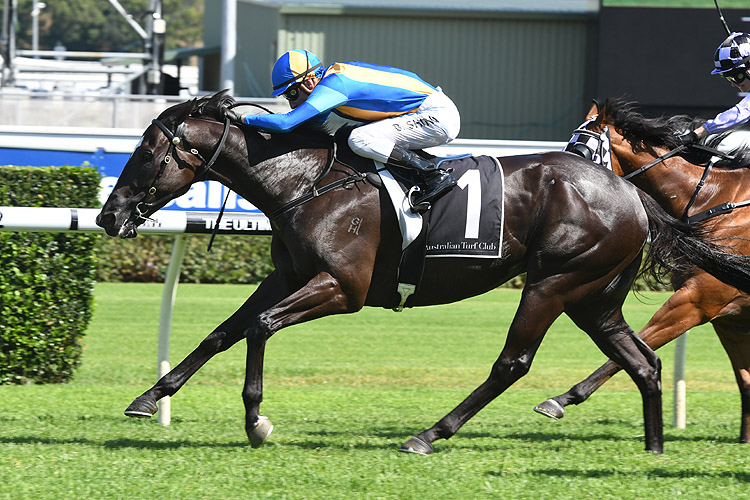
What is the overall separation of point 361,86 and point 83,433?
87.1 inches

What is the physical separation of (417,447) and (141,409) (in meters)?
1.28

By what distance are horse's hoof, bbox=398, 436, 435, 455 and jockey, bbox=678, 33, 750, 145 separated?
240 cm

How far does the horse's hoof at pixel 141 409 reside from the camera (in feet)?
15.6

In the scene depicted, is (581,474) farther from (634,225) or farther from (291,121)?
(291,121)

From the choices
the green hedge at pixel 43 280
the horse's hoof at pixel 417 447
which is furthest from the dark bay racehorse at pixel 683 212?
the green hedge at pixel 43 280

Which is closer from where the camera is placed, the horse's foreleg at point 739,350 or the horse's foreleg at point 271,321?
the horse's foreleg at point 271,321

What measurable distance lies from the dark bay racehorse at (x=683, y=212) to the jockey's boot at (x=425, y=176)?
1366 millimetres

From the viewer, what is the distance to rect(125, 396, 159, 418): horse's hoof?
15.6 ft

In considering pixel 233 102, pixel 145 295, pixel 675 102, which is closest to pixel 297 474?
pixel 233 102

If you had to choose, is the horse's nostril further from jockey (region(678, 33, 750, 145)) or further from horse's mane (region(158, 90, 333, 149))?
jockey (region(678, 33, 750, 145))

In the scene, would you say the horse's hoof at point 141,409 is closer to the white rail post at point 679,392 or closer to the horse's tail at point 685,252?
the horse's tail at point 685,252

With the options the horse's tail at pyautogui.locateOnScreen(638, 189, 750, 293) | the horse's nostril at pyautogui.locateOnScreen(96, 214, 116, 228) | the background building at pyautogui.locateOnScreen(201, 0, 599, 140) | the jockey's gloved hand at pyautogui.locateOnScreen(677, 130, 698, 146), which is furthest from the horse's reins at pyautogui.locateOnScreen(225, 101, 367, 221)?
the background building at pyautogui.locateOnScreen(201, 0, 599, 140)

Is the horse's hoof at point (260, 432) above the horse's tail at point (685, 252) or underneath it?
underneath

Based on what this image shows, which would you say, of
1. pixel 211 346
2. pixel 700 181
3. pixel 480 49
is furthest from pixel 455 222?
pixel 480 49
